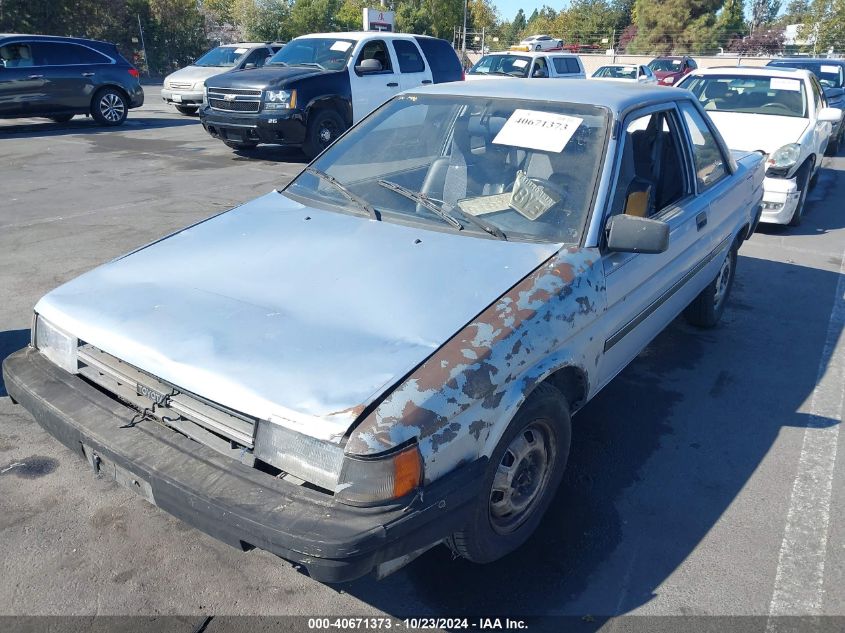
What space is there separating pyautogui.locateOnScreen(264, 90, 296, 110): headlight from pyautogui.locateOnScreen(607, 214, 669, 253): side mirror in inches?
345

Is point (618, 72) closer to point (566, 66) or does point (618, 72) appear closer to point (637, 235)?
point (566, 66)

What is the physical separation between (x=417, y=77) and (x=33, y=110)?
25.5 ft

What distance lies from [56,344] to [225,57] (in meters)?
15.9

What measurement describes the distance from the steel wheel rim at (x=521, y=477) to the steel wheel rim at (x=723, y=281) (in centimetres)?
280

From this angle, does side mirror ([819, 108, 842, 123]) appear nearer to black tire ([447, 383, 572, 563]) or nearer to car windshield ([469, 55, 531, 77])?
black tire ([447, 383, 572, 563])

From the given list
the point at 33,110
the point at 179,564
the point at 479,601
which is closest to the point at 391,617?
the point at 479,601

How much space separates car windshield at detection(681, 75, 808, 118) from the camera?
8547 millimetres

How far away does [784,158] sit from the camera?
25.2 feet

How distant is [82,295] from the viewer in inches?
111

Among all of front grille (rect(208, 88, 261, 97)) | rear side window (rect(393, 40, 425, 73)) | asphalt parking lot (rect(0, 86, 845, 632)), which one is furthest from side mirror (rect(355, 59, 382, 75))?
asphalt parking lot (rect(0, 86, 845, 632))

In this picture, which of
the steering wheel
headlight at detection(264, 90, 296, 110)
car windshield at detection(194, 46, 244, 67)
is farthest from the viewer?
car windshield at detection(194, 46, 244, 67)

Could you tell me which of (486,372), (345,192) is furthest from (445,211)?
(486,372)

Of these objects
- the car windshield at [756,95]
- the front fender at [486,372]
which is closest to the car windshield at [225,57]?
the car windshield at [756,95]

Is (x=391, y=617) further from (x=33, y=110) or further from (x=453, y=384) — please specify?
(x=33, y=110)
